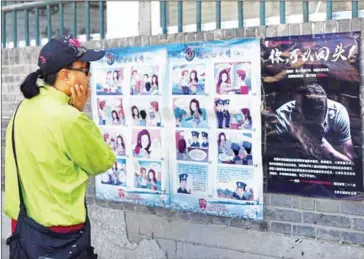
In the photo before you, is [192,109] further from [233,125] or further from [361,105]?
[361,105]

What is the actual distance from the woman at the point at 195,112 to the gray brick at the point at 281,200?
83cm

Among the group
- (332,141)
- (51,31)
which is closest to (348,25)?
(332,141)

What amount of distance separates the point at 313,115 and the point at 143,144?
1643 mm

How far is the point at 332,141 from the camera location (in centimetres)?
494

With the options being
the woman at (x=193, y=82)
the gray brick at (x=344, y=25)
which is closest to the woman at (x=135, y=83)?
the woman at (x=193, y=82)

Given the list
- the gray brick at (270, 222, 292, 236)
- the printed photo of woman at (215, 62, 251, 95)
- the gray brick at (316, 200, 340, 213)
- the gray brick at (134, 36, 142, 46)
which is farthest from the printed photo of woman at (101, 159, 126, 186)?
the gray brick at (316, 200, 340, 213)

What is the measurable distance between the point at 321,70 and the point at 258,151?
786mm

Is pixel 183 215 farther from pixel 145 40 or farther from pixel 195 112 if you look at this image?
pixel 145 40

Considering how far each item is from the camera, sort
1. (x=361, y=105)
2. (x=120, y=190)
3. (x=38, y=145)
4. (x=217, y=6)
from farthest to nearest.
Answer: (x=120, y=190)
(x=217, y=6)
(x=361, y=105)
(x=38, y=145)

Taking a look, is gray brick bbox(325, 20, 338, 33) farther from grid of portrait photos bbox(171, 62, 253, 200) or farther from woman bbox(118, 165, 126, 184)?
woman bbox(118, 165, 126, 184)

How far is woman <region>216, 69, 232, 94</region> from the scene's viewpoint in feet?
17.9

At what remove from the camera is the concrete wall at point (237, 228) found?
4.99 meters

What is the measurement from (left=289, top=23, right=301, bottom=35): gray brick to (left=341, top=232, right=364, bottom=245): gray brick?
1.40 m

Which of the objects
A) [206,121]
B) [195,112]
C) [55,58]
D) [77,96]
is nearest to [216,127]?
[206,121]
